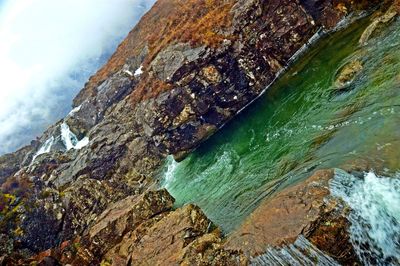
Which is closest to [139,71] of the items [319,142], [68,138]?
[68,138]

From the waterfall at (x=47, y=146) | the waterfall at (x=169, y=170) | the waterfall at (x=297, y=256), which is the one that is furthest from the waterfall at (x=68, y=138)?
the waterfall at (x=297, y=256)

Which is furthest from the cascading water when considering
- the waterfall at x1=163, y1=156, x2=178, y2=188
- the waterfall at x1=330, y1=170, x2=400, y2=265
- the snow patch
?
the snow patch

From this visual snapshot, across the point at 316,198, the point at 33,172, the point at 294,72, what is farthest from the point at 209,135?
the point at 33,172

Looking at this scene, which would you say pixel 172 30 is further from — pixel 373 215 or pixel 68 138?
pixel 373 215

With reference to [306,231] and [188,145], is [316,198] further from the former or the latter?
[188,145]

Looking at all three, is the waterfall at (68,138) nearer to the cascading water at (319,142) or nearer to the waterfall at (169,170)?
the waterfall at (169,170)

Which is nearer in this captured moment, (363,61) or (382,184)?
(382,184)
